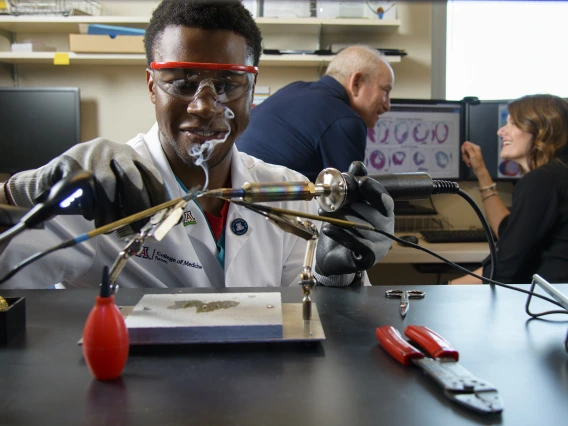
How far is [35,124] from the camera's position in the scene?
2496mm

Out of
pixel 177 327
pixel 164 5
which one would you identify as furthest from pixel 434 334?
pixel 164 5

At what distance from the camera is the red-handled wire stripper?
17.2 inches

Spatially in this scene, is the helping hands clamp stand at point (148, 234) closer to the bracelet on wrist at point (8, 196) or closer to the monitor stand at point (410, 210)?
the bracelet on wrist at point (8, 196)

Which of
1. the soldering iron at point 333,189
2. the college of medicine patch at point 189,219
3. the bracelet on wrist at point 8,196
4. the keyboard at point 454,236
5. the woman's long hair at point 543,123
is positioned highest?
the woman's long hair at point 543,123

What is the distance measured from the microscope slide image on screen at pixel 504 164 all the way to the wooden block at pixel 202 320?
2285 mm

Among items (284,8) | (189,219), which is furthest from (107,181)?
(284,8)

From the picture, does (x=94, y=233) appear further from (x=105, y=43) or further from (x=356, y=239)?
(x=105, y=43)

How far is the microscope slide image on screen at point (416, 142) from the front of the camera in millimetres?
2574

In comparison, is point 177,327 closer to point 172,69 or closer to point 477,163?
point 172,69

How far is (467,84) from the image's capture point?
2824mm

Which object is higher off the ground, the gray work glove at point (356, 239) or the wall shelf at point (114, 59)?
the wall shelf at point (114, 59)

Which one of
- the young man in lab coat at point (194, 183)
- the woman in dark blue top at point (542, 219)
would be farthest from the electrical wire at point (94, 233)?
the woman in dark blue top at point (542, 219)

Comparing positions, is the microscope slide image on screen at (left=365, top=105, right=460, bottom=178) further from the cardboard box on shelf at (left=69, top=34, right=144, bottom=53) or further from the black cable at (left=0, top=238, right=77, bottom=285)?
the black cable at (left=0, top=238, right=77, bottom=285)

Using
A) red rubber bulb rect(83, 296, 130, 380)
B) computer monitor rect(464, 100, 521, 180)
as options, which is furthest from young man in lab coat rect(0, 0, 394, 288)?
computer monitor rect(464, 100, 521, 180)
